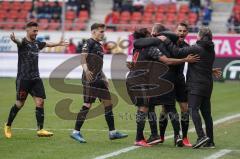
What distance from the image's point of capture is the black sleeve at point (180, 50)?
1189cm

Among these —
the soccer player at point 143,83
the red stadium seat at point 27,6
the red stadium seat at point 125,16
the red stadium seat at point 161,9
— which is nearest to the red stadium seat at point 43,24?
the red stadium seat at point 27,6

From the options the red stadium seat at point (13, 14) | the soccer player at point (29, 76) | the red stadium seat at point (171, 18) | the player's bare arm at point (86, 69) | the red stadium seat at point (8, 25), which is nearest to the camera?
the player's bare arm at point (86, 69)

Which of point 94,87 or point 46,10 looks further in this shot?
point 46,10

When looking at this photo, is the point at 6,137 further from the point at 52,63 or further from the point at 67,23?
the point at 67,23

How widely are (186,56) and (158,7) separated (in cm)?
2399

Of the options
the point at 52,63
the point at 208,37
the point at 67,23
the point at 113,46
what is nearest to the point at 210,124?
the point at 208,37

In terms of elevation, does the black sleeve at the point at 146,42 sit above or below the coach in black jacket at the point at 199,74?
above

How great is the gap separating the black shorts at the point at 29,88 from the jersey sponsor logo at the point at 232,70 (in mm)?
14288

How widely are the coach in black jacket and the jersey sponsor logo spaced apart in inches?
571

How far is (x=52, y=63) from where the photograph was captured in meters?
28.0

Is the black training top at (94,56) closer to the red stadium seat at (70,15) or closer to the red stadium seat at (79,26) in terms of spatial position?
the red stadium seat at (79,26)

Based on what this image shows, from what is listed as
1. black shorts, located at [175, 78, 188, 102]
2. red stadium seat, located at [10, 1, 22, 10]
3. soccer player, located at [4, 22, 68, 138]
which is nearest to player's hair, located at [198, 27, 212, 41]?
black shorts, located at [175, 78, 188, 102]

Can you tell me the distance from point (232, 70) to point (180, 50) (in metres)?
15.0

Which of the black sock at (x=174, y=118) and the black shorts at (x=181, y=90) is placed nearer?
the black sock at (x=174, y=118)
